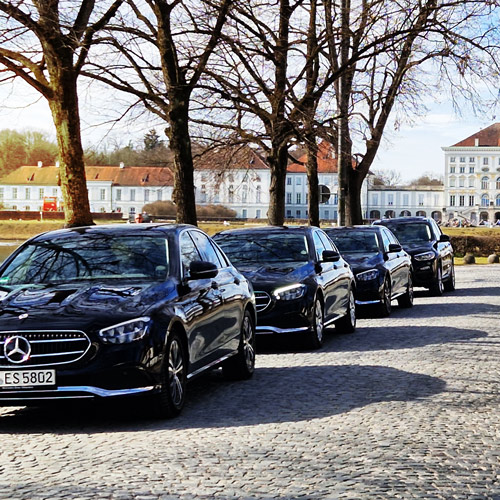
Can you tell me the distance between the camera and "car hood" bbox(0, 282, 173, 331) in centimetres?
850

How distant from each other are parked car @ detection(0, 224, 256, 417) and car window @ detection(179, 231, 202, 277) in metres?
0.02

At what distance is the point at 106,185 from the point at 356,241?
15676 centimetres

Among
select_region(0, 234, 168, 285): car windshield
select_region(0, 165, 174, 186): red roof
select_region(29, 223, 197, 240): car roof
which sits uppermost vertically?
select_region(0, 165, 174, 186): red roof

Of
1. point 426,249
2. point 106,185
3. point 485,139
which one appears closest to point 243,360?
point 426,249

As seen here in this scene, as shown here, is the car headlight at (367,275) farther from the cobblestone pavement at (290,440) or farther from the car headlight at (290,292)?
the cobblestone pavement at (290,440)

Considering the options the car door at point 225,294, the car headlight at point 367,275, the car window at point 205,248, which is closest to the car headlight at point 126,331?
the car door at point 225,294

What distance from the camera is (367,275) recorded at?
20.4 meters

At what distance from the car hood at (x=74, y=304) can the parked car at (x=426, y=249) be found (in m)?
18.1

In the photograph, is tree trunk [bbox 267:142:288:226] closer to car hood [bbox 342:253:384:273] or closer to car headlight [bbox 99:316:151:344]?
car hood [bbox 342:253:384:273]

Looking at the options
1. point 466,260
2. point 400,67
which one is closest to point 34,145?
point 466,260

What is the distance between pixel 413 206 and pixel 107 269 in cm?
17457

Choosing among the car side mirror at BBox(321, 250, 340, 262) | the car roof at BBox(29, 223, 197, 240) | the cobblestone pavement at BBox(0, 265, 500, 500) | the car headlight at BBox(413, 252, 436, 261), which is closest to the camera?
the cobblestone pavement at BBox(0, 265, 500, 500)

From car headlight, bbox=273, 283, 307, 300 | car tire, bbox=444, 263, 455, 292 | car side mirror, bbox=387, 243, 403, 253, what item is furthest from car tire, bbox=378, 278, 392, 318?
car tire, bbox=444, 263, 455, 292

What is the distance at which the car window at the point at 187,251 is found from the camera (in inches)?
397
